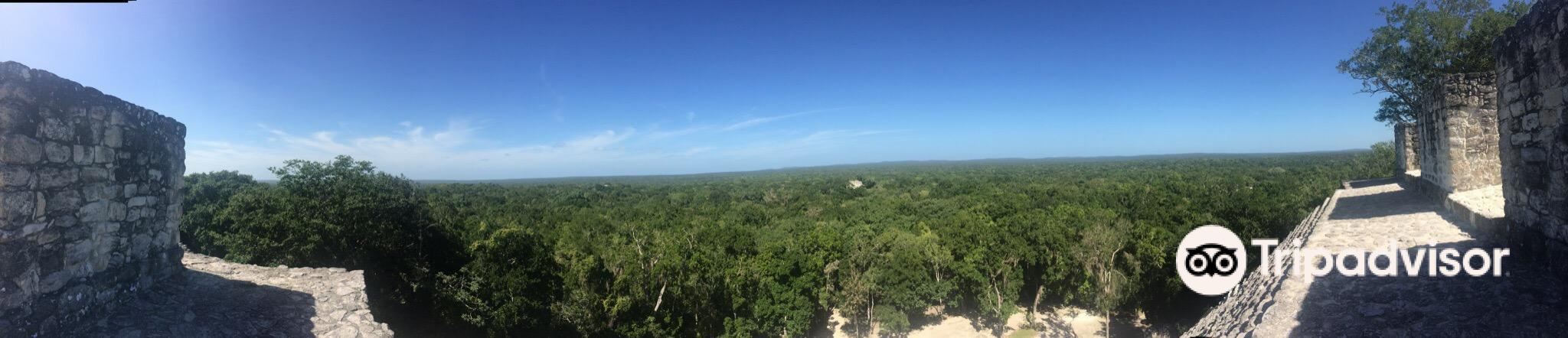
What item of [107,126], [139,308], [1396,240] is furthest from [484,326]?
[1396,240]

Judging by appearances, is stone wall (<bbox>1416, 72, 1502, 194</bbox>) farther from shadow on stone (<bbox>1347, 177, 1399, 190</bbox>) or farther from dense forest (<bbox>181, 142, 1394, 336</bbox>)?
dense forest (<bbox>181, 142, 1394, 336</bbox>)

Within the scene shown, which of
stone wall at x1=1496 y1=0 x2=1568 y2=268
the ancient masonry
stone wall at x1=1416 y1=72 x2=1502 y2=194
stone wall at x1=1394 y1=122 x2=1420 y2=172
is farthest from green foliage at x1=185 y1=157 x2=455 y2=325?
stone wall at x1=1394 y1=122 x2=1420 y2=172

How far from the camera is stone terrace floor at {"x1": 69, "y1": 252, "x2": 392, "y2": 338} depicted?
454cm

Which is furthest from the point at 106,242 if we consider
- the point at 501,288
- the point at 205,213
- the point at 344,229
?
the point at 205,213

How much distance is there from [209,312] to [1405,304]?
10.2m

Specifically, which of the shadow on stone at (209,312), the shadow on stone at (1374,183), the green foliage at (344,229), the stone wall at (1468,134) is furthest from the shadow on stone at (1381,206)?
the green foliage at (344,229)

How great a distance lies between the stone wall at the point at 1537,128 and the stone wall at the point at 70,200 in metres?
10.3

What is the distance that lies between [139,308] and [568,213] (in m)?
32.0

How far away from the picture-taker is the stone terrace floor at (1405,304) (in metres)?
3.50

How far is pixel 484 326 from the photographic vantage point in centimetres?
1386

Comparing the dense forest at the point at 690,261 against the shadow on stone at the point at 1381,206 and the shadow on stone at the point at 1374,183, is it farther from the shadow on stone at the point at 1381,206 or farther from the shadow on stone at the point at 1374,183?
the shadow on stone at the point at 1381,206

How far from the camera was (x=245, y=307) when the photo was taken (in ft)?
17.3

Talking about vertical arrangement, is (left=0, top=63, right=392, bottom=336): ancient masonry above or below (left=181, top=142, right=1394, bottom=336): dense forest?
above

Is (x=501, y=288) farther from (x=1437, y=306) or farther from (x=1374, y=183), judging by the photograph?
(x=1374, y=183)
